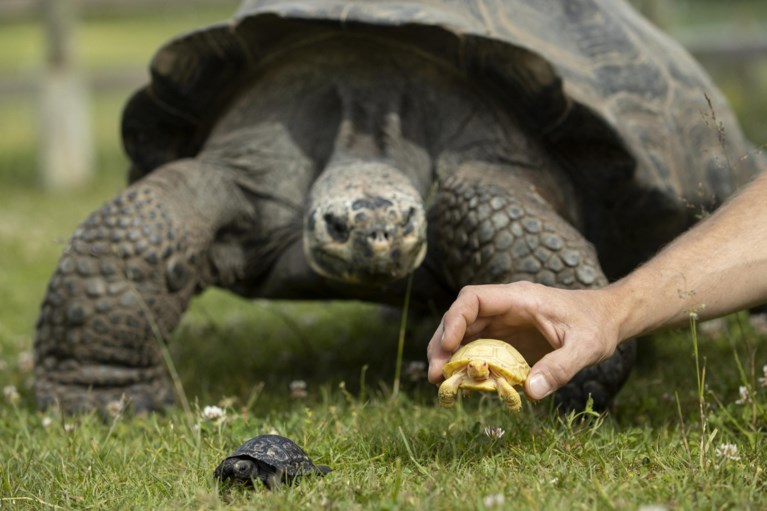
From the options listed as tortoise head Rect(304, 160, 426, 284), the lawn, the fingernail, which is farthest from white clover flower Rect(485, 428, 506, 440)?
tortoise head Rect(304, 160, 426, 284)

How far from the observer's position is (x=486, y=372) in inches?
79.4

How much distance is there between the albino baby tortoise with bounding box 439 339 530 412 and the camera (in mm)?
2023

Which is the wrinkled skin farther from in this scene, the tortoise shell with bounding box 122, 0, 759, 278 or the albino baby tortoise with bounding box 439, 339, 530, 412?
the albino baby tortoise with bounding box 439, 339, 530, 412

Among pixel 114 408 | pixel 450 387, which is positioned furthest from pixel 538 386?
pixel 114 408

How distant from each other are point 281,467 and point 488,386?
433 mm

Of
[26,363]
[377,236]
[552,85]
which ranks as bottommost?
[26,363]

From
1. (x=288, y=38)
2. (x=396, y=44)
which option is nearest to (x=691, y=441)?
(x=396, y=44)

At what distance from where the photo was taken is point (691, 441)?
7.87ft

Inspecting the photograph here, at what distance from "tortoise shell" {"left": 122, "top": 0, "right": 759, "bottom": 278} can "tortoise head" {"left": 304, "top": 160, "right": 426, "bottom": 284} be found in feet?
1.81

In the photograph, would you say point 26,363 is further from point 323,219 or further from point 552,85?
point 552,85

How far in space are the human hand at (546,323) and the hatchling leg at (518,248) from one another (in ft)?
2.36

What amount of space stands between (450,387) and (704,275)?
62 centimetres

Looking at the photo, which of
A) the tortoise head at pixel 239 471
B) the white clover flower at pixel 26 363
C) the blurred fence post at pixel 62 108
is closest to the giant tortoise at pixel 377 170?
the white clover flower at pixel 26 363

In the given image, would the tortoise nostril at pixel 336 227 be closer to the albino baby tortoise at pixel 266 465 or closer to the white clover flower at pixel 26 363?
the albino baby tortoise at pixel 266 465
